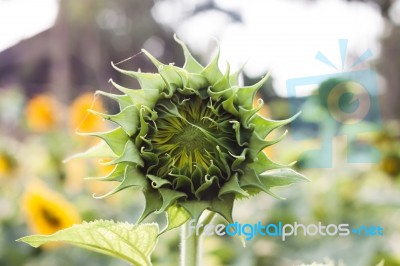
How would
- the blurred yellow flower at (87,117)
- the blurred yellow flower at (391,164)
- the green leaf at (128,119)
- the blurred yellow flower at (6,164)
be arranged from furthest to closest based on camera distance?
1. the blurred yellow flower at (6,164)
2. the blurred yellow flower at (391,164)
3. the blurred yellow flower at (87,117)
4. the green leaf at (128,119)

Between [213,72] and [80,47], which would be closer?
[213,72]

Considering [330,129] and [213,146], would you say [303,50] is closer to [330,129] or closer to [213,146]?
[330,129]

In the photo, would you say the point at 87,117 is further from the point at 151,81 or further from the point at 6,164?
the point at 151,81

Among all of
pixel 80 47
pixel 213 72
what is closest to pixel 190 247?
pixel 213 72

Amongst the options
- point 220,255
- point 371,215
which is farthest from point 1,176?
point 371,215

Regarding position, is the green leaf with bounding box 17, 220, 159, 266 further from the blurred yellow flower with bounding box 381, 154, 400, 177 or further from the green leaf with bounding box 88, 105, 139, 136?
the blurred yellow flower with bounding box 381, 154, 400, 177

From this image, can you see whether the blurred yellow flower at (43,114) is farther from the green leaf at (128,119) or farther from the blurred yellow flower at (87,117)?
the green leaf at (128,119)

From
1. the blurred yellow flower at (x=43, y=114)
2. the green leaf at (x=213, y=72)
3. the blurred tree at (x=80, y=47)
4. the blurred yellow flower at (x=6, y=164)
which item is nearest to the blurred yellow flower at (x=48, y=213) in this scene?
the blurred yellow flower at (x=6, y=164)
